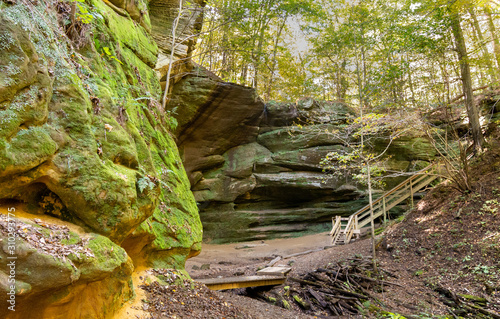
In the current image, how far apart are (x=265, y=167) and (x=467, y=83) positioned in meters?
10.4

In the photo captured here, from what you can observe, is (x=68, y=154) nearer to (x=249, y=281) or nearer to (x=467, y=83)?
(x=249, y=281)

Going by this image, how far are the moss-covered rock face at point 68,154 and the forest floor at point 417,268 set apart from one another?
1.05m

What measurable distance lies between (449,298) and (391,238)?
3808 mm

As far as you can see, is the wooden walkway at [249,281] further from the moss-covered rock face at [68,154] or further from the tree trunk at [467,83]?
the tree trunk at [467,83]

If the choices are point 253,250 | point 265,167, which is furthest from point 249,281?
point 265,167

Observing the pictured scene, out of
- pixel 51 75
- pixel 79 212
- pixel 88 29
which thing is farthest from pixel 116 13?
pixel 79 212

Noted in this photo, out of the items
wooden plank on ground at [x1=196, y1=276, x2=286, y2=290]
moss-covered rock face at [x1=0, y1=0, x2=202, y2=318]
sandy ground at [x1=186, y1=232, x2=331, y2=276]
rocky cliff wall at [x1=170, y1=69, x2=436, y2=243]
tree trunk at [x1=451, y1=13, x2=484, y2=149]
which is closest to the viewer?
moss-covered rock face at [x1=0, y1=0, x2=202, y2=318]

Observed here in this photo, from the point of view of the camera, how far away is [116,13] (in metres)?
6.00

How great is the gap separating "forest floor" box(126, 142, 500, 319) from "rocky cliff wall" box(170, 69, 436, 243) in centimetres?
364

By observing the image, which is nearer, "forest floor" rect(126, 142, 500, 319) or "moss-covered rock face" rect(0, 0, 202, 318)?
"moss-covered rock face" rect(0, 0, 202, 318)

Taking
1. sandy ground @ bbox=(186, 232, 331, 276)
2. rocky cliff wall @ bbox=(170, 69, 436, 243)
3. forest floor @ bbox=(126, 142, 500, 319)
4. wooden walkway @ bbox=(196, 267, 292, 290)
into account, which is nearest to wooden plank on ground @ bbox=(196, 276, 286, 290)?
wooden walkway @ bbox=(196, 267, 292, 290)

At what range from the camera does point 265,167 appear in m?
16.9

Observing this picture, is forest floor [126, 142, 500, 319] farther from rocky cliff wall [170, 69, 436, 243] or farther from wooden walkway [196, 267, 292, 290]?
rocky cliff wall [170, 69, 436, 243]

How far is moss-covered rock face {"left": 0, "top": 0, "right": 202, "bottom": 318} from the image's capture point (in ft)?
7.13
